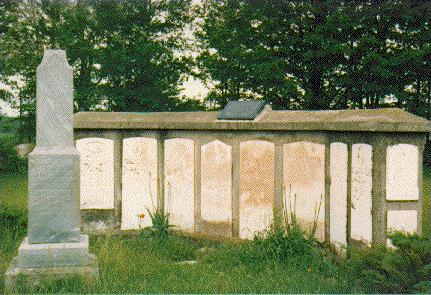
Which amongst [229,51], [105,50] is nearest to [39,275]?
[229,51]

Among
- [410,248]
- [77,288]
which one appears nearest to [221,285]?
[77,288]

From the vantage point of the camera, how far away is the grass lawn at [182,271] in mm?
5625

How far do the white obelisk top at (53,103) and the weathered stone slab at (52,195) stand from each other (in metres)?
0.14

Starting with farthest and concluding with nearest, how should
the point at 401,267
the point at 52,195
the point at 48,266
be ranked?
1. the point at 52,195
2. the point at 48,266
3. the point at 401,267

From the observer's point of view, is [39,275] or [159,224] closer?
[39,275]

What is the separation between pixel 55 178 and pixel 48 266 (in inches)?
38.3

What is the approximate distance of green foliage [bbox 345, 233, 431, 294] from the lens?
193 inches

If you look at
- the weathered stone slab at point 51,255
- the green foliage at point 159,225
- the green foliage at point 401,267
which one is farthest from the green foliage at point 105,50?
the green foliage at point 401,267

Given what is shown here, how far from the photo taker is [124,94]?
25.0m

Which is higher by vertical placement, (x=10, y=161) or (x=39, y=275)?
(x=10, y=161)

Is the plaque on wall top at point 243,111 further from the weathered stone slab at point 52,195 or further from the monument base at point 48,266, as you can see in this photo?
the monument base at point 48,266

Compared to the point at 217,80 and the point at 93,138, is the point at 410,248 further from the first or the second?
the point at 217,80

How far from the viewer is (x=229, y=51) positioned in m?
24.5

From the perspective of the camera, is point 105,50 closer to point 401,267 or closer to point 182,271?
point 182,271
